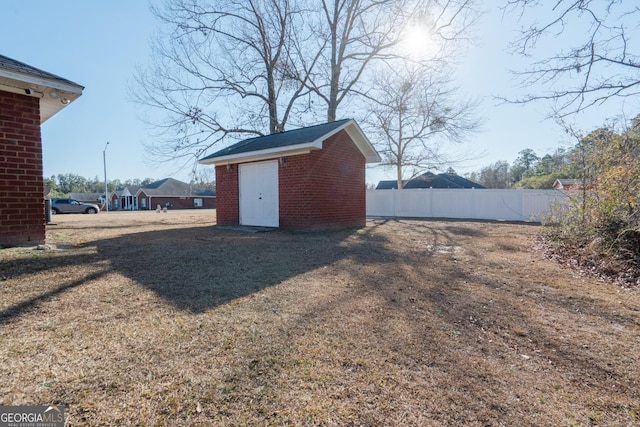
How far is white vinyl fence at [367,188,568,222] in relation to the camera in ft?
50.6

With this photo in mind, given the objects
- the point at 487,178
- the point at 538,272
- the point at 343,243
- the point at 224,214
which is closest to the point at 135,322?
the point at 343,243

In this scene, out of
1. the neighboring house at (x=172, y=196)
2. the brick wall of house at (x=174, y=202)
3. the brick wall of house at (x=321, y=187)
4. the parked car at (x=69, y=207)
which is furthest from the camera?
the neighboring house at (x=172, y=196)

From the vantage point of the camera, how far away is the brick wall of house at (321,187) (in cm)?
896

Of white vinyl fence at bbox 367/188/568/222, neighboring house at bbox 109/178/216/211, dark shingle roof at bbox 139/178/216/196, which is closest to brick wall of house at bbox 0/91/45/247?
white vinyl fence at bbox 367/188/568/222

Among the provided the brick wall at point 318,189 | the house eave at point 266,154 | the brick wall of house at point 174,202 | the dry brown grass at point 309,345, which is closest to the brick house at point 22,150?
the dry brown grass at point 309,345

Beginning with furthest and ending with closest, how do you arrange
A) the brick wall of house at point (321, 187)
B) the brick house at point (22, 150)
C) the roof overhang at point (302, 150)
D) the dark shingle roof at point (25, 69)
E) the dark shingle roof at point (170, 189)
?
1. the dark shingle roof at point (170, 189)
2. the brick wall of house at point (321, 187)
3. the roof overhang at point (302, 150)
4. the brick house at point (22, 150)
5. the dark shingle roof at point (25, 69)

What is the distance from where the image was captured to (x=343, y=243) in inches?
296

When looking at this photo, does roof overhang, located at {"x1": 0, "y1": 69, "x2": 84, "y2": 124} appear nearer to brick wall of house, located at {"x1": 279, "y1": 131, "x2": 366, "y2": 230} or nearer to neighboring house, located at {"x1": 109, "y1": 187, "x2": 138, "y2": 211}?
brick wall of house, located at {"x1": 279, "y1": 131, "x2": 366, "y2": 230}

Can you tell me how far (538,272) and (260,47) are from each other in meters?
16.7

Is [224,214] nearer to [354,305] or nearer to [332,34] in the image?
[354,305]

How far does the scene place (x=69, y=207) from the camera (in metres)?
24.9

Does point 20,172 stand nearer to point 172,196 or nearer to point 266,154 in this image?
point 266,154

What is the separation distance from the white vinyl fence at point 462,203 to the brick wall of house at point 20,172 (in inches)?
654

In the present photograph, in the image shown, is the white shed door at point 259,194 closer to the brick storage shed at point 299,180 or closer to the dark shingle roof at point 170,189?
the brick storage shed at point 299,180
